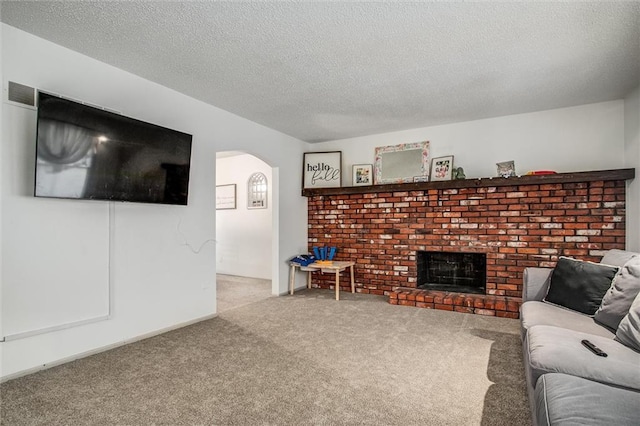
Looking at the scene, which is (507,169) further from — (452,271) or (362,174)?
(362,174)

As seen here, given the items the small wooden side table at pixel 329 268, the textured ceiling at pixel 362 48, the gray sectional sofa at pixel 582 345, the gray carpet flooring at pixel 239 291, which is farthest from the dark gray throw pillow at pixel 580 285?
the gray carpet flooring at pixel 239 291

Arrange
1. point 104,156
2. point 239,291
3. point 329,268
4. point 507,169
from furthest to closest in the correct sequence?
point 239,291, point 329,268, point 507,169, point 104,156

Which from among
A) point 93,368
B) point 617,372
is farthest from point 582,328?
point 93,368

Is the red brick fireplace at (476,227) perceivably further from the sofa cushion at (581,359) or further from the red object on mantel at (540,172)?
the sofa cushion at (581,359)

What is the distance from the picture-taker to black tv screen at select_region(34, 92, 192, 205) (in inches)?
87.5

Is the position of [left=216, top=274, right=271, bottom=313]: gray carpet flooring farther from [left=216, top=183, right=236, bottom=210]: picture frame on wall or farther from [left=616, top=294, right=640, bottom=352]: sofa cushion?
[left=616, top=294, right=640, bottom=352]: sofa cushion

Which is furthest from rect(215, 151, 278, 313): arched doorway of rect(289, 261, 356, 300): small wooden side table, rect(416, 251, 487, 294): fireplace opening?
rect(416, 251, 487, 294): fireplace opening

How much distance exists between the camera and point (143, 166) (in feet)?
9.14

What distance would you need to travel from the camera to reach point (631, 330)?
162 cm

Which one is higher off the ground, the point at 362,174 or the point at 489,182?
the point at 362,174

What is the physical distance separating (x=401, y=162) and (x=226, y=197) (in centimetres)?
365

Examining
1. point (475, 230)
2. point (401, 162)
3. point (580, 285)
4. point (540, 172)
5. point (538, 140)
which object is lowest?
point (580, 285)

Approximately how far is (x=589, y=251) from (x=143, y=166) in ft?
15.1

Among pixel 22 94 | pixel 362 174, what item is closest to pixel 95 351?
pixel 22 94
